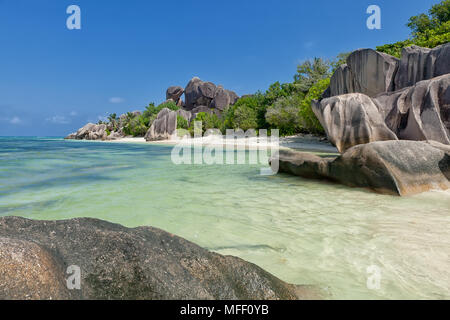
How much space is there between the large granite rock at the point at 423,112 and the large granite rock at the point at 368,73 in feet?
13.9

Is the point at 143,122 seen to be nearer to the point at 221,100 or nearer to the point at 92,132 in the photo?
the point at 92,132

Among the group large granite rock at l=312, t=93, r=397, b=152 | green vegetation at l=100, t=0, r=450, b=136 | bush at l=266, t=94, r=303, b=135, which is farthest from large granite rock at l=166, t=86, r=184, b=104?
large granite rock at l=312, t=93, r=397, b=152

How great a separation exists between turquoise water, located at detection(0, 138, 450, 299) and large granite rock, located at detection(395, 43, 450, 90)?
10.5 metres

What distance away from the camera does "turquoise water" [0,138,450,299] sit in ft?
6.43

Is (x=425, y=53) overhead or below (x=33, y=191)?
overhead

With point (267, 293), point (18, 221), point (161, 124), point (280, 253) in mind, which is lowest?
point (280, 253)

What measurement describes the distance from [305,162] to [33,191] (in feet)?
20.5

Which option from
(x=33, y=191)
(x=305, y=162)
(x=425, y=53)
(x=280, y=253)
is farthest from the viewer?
(x=425, y=53)

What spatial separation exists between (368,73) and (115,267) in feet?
56.0

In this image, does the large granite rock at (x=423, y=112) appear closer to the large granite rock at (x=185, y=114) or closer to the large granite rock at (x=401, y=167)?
the large granite rock at (x=401, y=167)

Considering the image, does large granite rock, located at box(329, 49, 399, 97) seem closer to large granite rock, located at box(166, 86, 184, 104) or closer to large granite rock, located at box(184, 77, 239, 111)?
large granite rock, located at box(184, 77, 239, 111)

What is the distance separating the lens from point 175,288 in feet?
4.02
